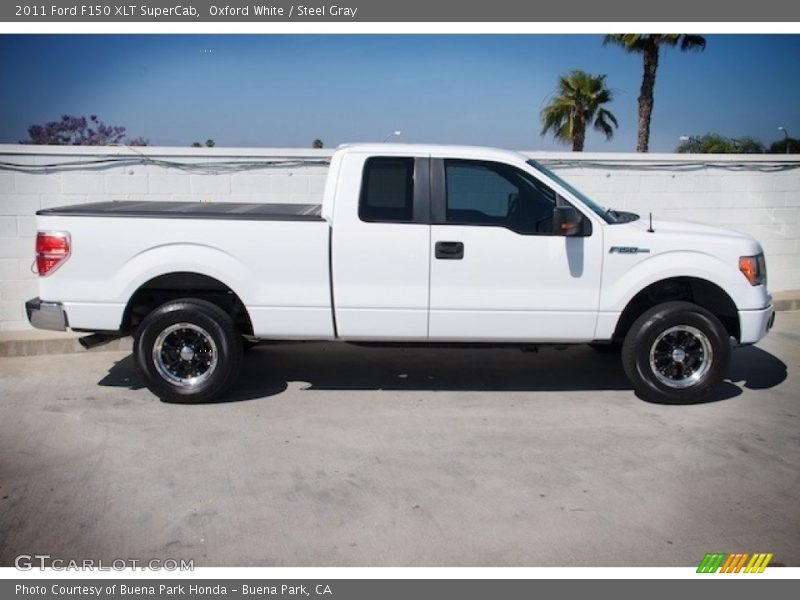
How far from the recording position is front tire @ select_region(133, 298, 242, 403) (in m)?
6.37

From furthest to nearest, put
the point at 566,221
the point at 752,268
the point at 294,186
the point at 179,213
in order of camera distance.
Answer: the point at 294,186, the point at 752,268, the point at 179,213, the point at 566,221

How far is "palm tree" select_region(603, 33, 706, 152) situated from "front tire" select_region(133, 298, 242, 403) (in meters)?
22.4

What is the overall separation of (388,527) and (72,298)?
11.3ft

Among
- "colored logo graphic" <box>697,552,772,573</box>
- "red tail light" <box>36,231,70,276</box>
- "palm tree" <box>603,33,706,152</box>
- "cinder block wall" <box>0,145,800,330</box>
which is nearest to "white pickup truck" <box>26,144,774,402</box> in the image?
"red tail light" <box>36,231,70,276</box>

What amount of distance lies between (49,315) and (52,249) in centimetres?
53

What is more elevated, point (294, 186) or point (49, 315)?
point (294, 186)

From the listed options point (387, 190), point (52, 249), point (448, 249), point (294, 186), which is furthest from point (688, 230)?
point (52, 249)

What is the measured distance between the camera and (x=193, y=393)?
6.45 meters

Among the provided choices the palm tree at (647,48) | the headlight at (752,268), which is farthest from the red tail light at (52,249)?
the palm tree at (647,48)

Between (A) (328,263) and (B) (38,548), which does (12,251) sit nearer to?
(A) (328,263)

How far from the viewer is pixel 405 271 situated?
6305 mm

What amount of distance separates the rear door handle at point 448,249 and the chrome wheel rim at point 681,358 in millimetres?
1792

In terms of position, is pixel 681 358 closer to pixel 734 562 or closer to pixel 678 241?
pixel 678 241

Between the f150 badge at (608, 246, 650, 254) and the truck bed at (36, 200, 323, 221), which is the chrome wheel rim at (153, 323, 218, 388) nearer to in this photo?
the truck bed at (36, 200, 323, 221)
